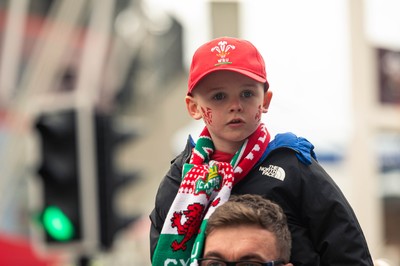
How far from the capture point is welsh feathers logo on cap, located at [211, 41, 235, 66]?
5.62 m

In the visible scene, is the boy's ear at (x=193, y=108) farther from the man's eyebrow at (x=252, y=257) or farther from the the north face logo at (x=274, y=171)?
the man's eyebrow at (x=252, y=257)

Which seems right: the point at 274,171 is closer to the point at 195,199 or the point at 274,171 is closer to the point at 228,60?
the point at 195,199

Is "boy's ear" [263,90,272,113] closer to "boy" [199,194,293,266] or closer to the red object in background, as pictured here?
"boy" [199,194,293,266]

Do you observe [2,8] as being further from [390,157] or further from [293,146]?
[293,146]

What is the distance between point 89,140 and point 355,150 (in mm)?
9642

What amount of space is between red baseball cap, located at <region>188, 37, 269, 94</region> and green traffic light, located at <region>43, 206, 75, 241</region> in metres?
7.13

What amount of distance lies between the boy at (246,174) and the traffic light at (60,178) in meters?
7.00

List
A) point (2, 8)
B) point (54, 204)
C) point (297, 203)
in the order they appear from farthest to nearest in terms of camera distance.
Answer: point (2, 8)
point (54, 204)
point (297, 203)

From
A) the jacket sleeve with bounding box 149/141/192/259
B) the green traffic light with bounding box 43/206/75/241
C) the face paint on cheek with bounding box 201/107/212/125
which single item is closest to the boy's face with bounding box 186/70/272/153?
the face paint on cheek with bounding box 201/107/212/125

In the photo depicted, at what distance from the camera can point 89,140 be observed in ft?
42.0

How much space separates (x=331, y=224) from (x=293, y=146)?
15.6 inches

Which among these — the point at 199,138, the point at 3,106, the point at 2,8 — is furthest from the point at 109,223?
the point at 2,8

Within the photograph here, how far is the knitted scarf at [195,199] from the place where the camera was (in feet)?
18.5

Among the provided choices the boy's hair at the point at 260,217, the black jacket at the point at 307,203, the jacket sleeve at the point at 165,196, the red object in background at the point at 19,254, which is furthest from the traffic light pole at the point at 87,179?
the red object in background at the point at 19,254
